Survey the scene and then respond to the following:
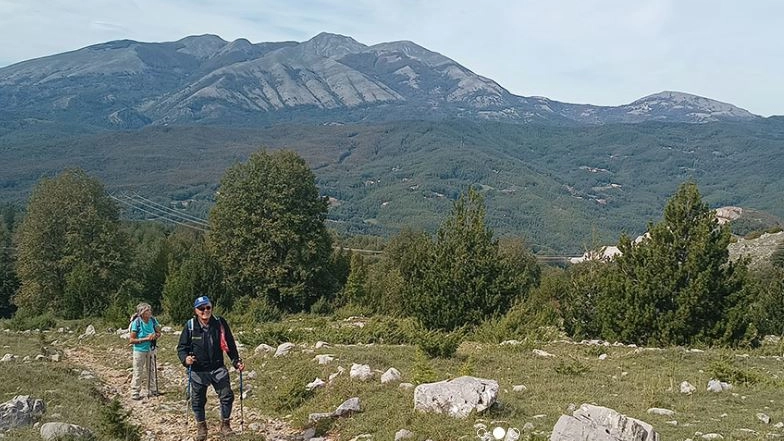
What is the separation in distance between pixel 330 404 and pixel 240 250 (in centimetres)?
2727

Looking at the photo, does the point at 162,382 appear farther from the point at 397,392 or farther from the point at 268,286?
the point at 268,286

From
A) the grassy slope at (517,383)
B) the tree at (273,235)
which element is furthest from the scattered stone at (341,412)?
the tree at (273,235)

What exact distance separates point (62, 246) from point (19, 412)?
34.0 metres

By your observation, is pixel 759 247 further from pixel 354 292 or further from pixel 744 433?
pixel 744 433

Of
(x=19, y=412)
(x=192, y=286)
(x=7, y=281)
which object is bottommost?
(x=7, y=281)

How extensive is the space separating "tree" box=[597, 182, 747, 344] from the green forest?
0.15ft

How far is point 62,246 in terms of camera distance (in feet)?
132

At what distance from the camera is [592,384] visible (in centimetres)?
1280

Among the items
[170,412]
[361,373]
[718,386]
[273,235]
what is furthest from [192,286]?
[718,386]

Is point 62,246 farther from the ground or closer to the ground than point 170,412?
closer to the ground

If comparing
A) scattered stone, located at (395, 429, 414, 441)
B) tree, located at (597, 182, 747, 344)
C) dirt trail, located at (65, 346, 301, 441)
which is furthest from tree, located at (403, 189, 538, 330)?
scattered stone, located at (395, 429, 414, 441)

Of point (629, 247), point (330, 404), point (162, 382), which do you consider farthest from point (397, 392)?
point (629, 247)

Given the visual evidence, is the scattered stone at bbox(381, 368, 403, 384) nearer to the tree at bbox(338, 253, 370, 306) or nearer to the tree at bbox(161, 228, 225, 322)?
the tree at bbox(161, 228, 225, 322)

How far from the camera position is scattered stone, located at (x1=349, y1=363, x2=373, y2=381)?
1257 centimetres
